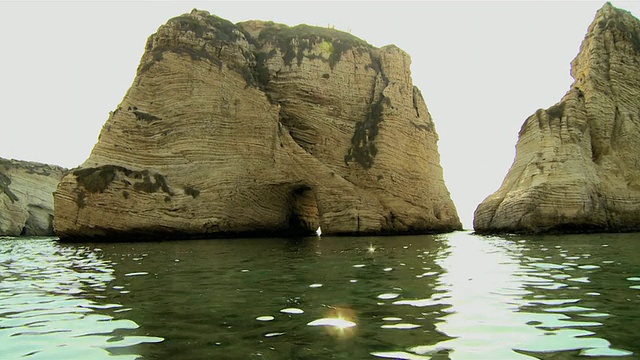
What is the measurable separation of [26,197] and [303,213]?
36356 millimetres

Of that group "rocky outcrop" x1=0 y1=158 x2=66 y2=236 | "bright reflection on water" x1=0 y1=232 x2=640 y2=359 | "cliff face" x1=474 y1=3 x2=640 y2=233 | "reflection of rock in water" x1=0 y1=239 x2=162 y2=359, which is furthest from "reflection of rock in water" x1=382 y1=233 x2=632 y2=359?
"rocky outcrop" x1=0 y1=158 x2=66 y2=236

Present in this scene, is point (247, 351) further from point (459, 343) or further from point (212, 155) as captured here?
point (212, 155)

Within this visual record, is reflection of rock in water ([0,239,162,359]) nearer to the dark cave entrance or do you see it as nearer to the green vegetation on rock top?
the dark cave entrance

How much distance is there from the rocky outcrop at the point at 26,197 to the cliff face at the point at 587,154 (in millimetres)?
47395

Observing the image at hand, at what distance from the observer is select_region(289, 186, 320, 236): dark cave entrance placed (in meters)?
37.8

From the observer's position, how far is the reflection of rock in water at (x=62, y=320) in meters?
4.75

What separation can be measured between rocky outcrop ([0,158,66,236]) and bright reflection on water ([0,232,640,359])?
49.3 meters

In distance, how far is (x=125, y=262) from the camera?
1394 centimetres

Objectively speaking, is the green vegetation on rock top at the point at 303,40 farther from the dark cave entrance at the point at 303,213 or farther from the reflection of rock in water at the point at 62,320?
the reflection of rock in water at the point at 62,320

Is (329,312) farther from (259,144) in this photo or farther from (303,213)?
(303,213)

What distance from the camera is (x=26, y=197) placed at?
56844 mm

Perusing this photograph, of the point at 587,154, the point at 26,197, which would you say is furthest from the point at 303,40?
the point at 26,197

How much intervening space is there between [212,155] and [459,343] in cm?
2894

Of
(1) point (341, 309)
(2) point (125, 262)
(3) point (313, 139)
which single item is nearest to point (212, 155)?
(3) point (313, 139)
